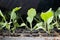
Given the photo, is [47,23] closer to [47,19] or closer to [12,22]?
[47,19]

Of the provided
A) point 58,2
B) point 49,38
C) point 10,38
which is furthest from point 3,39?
point 58,2

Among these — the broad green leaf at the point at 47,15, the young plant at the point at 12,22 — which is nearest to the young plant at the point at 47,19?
the broad green leaf at the point at 47,15

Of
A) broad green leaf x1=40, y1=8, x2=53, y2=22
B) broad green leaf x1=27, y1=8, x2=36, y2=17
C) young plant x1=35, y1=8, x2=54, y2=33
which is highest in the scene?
broad green leaf x1=27, y1=8, x2=36, y2=17

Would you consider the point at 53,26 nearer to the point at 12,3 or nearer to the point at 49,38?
the point at 49,38

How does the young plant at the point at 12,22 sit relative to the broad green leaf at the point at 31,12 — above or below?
below

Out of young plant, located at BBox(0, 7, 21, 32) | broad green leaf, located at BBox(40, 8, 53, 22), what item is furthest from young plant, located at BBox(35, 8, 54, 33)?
young plant, located at BBox(0, 7, 21, 32)

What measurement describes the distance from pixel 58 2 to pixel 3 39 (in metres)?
0.39

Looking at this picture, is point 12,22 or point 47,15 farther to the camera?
point 12,22

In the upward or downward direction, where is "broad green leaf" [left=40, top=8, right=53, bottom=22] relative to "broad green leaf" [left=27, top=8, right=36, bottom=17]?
downward

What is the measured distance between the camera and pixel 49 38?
66 cm

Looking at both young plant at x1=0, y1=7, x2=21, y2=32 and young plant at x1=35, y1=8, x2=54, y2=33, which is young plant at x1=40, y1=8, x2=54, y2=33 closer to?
young plant at x1=35, y1=8, x2=54, y2=33

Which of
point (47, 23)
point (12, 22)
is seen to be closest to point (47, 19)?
point (47, 23)

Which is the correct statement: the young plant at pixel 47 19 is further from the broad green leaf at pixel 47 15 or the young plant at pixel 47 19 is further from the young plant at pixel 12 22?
the young plant at pixel 12 22

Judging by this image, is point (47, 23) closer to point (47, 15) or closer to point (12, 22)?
point (47, 15)
